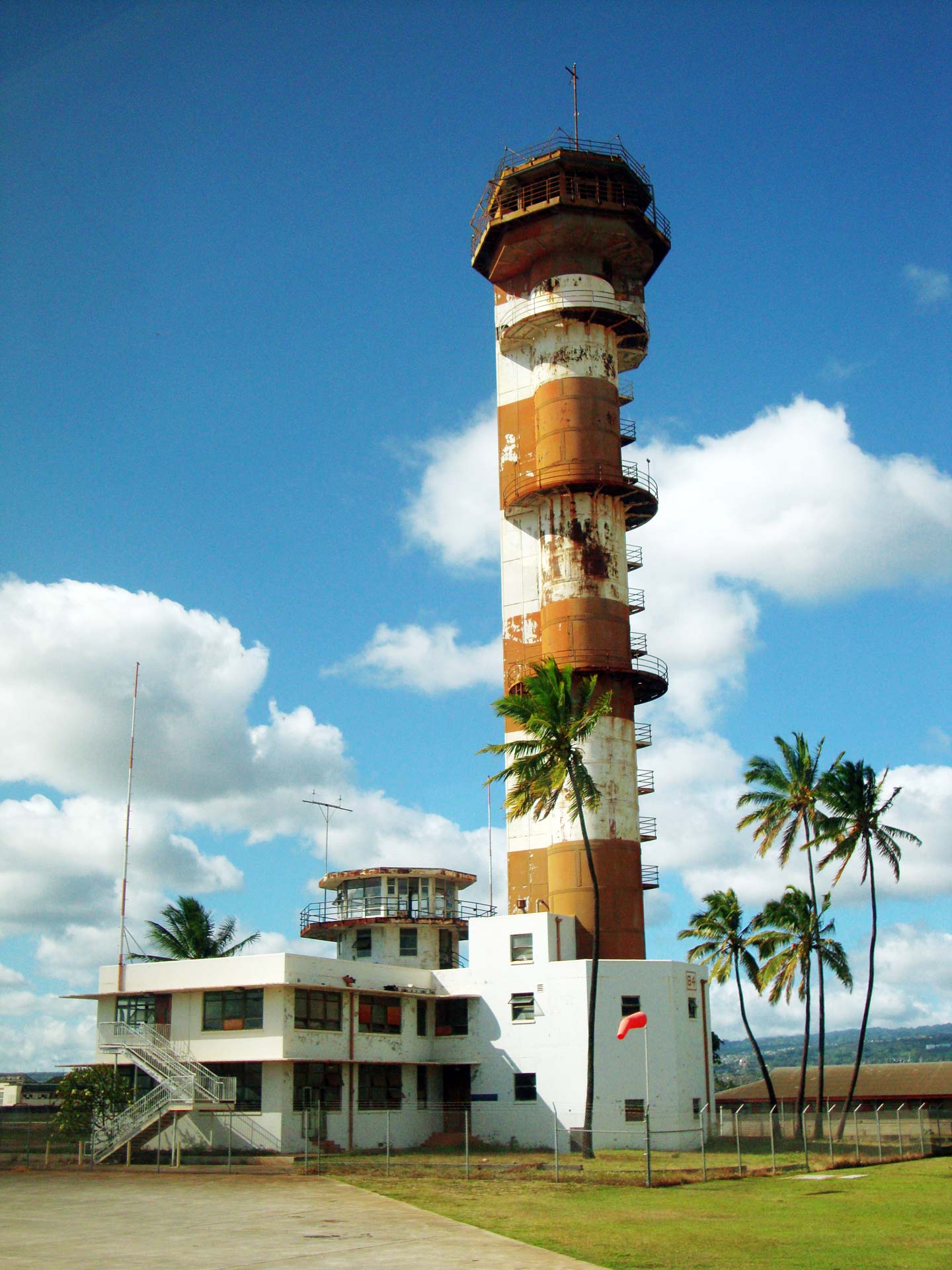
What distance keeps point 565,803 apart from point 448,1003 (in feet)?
32.5

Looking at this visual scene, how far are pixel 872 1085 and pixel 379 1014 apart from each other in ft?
126

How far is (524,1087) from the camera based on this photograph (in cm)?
5000

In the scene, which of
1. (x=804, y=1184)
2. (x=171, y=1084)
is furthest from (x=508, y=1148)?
(x=804, y=1184)

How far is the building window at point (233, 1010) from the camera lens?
4591 centimetres

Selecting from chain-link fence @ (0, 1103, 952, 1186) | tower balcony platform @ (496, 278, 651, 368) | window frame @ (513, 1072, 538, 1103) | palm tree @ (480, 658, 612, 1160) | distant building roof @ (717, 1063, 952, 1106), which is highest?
tower balcony platform @ (496, 278, 651, 368)

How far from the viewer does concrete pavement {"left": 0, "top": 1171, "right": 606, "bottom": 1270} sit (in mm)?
20203

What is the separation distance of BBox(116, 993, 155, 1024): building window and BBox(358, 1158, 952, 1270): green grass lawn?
52.3 ft

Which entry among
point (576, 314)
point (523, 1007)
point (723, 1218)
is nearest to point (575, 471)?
point (576, 314)

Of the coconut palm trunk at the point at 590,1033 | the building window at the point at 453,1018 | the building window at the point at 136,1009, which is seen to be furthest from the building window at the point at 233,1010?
the coconut palm trunk at the point at 590,1033

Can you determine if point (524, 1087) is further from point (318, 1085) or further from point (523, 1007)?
point (318, 1085)

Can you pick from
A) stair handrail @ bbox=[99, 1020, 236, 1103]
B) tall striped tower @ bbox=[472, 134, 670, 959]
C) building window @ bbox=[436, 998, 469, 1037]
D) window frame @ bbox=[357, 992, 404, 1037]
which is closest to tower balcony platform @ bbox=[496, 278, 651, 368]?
tall striped tower @ bbox=[472, 134, 670, 959]

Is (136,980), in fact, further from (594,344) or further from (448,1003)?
(594,344)

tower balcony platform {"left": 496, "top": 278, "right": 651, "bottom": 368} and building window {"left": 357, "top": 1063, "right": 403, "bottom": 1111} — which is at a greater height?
tower balcony platform {"left": 496, "top": 278, "right": 651, "bottom": 368}

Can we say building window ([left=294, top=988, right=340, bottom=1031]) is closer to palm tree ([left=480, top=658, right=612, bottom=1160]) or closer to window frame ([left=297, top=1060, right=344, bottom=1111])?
window frame ([left=297, top=1060, right=344, bottom=1111])
